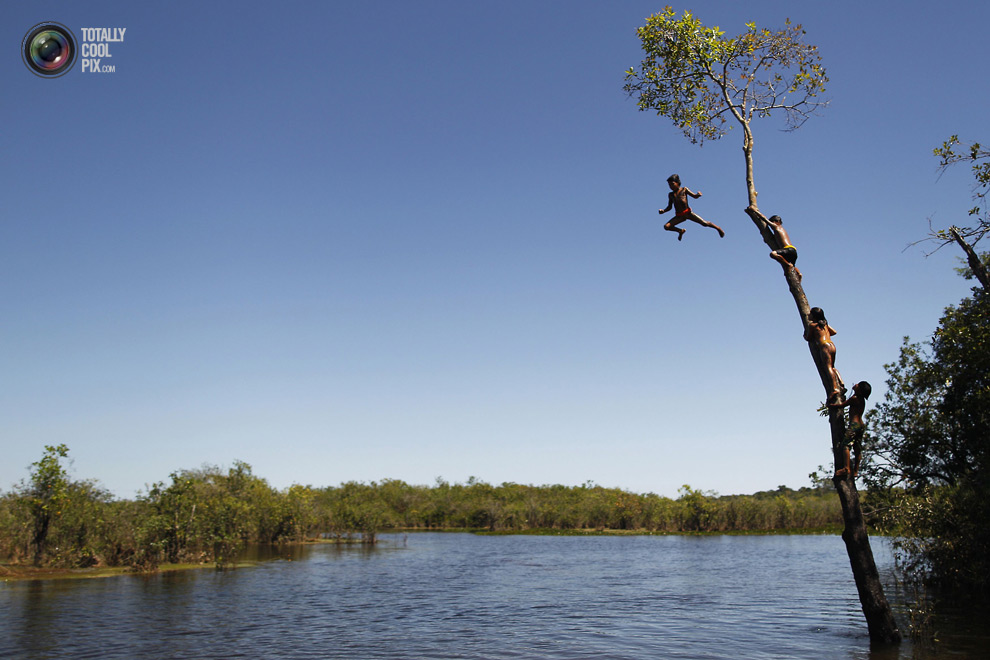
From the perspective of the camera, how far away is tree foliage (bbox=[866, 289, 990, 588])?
747 inches

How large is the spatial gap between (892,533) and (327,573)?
102 feet

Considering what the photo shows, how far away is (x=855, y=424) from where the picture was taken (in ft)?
40.7

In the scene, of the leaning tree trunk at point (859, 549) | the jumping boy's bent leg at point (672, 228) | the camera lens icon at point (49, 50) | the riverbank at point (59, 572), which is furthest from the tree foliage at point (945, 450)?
the riverbank at point (59, 572)

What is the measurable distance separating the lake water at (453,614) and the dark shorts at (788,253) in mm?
9537

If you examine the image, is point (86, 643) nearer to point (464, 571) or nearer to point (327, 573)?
point (327, 573)

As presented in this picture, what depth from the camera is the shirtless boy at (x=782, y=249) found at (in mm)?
13828

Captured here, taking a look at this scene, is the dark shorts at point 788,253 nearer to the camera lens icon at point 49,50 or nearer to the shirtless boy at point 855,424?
the shirtless boy at point 855,424

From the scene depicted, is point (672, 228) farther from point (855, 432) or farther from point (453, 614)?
point (453, 614)

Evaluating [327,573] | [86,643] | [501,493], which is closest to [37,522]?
[327,573]

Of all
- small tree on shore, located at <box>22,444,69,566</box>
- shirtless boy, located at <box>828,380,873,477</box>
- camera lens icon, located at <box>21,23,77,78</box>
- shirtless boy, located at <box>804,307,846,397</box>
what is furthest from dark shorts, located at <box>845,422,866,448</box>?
small tree on shore, located at <box>22,444,69,566</box>

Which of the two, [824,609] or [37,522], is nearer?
[824,609]

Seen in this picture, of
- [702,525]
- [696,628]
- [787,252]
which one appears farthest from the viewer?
[702,525]

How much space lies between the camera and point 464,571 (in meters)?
42.0

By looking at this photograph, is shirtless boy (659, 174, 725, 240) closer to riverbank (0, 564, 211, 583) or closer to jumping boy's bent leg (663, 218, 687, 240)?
jumping boy's bent leg (663, 218, 687, 240)
